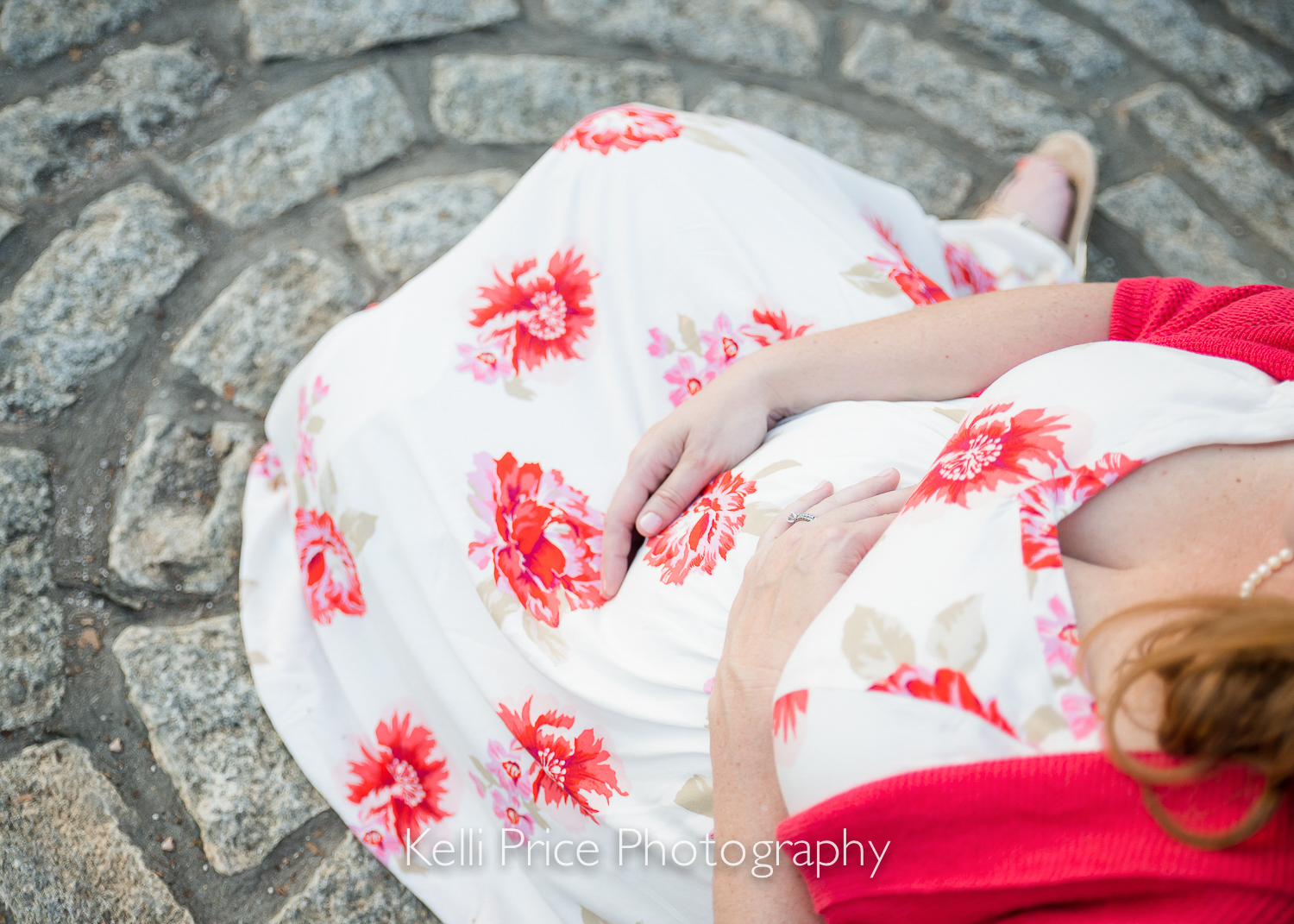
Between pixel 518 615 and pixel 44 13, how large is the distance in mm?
1694

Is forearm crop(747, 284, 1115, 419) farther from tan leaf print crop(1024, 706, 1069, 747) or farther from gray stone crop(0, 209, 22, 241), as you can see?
gray stone crop(0, 209, 22, 241)

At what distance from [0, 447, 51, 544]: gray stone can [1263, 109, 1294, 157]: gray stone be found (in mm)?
2744

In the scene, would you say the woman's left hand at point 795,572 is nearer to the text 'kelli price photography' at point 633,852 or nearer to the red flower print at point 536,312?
the text 'kelli price photography' at point 633,852

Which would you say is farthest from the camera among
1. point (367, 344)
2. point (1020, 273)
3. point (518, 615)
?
point (1020, 273)

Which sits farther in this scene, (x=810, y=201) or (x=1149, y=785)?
(x=810, y=201)

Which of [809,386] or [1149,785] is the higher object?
[809,386]

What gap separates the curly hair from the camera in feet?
1.82

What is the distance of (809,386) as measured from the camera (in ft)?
3.47

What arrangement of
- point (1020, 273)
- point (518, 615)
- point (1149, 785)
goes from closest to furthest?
point (1149, 785) < point (518, 615) < point (1020, 273)

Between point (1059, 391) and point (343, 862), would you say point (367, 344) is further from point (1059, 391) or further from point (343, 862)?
point (1059, 391)

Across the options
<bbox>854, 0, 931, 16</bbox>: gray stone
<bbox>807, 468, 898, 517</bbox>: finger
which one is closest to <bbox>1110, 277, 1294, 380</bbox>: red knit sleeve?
<bbox>807, 468, 898, 517</bbox>: finger

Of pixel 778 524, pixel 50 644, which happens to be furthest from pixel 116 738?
pixel 778 524

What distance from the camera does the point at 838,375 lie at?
105 cm

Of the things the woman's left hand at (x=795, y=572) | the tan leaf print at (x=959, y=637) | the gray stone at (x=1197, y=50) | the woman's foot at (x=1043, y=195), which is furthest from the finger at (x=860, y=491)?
the gray stone at (x=1197, y=50)
